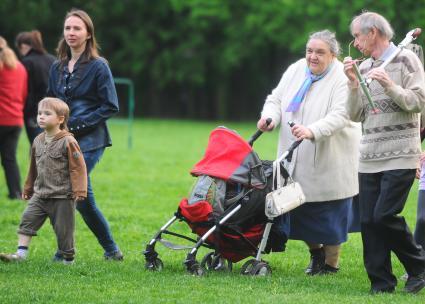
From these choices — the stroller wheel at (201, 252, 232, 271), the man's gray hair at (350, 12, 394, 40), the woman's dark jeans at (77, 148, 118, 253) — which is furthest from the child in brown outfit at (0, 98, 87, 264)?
the man's gray hair at (350, 12, 394, 40)

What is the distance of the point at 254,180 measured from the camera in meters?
7.53

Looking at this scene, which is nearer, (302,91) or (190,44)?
(302,91)

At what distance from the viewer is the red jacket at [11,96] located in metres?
12.2

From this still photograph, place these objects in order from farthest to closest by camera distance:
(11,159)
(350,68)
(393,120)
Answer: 1. (11,159)
2. (393,120)
3. (350,68)

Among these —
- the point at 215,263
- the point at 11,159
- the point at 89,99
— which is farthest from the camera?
the point at 11,159

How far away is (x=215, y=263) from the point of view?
8000 millimetres

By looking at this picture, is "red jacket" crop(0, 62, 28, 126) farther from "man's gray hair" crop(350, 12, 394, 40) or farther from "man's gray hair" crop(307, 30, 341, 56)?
"man's gray hair" crop(350, 12, 394, 40)

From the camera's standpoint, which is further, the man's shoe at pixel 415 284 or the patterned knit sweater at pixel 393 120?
the man's shoe at pixel 415 284

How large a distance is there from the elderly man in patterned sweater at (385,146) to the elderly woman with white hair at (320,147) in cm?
85

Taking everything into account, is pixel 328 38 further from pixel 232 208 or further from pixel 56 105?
pixel 56 105

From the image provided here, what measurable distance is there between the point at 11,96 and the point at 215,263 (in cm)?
533

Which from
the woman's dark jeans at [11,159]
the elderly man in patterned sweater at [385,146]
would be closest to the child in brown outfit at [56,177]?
the elderly man in patterned sweater at [385,146]

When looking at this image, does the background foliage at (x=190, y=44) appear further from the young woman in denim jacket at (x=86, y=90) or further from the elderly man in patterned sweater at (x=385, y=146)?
the elderly man in patterned sweater at (x=385, y=146)

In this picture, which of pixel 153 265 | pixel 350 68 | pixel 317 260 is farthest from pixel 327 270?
pixel 350 68
